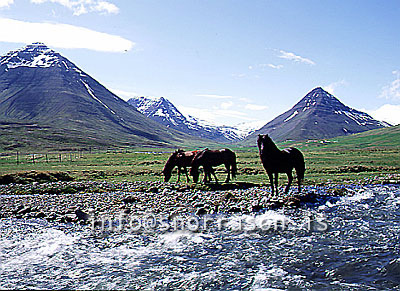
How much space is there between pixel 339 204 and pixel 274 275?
1183 centimetres

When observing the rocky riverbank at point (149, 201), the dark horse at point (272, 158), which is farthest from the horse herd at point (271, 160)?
the rocky riverbank at point (149, 201)

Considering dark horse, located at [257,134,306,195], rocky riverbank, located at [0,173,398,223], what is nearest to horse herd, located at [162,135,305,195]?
dark horse, located at [257,134,306,195]

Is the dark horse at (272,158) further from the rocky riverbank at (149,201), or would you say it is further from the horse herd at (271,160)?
the rocky riverbank at (149,201)

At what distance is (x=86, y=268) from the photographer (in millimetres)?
10648

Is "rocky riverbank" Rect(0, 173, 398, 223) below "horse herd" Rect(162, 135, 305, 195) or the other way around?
below

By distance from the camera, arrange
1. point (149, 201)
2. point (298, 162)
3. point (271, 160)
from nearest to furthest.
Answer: point (271, 160), point (149, 201), point (298, 162)

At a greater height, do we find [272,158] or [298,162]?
[272,158]

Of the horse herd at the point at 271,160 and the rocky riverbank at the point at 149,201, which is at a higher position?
the horse herd at the point at 271,160

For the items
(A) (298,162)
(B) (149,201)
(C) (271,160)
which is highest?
(C) (271,160)

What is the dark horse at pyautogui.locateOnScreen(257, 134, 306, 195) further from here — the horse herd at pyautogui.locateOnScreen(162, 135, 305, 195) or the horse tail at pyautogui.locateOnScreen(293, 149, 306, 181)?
the horse tail at pyautogui.locateOnScreen(293, 149, 306, 181)

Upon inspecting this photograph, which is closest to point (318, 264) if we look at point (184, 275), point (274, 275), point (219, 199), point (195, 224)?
point (274, 275)

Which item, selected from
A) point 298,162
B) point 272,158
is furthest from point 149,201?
point 298,162

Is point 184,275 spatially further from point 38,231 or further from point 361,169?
point 361,169

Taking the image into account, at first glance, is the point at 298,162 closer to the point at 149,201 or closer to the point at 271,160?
the point at 271,160
